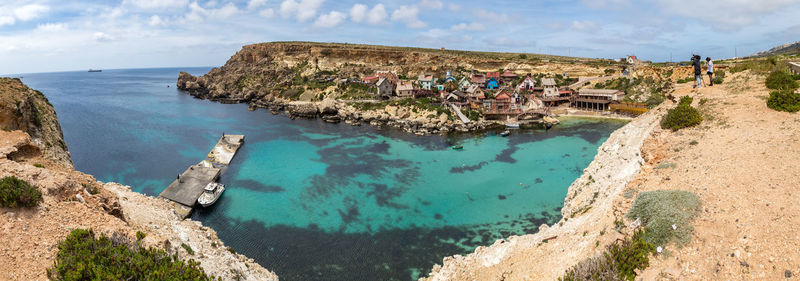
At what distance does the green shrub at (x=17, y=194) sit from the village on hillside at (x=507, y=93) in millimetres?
56113

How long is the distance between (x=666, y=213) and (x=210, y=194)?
32.9 metres

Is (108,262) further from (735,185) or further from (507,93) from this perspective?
(507,93)

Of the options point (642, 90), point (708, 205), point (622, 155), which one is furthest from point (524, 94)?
point (708, 205)

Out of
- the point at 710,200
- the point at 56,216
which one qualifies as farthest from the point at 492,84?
the point at 56,216

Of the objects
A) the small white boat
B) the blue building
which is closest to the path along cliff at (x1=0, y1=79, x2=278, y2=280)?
the small white boat

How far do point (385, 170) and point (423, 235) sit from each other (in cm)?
1497

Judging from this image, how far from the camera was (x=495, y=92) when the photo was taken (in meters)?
79.6

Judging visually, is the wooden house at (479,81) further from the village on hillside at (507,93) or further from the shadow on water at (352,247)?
the shadow on water at (352,247)

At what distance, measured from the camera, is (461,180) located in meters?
35.5

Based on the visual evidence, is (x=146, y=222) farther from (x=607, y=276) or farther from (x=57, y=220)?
(x=607, y=276)

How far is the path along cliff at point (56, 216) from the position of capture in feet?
36.6

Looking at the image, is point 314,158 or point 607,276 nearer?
point 607,276

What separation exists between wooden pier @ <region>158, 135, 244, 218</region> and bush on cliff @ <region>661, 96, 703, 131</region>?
33.7 metres

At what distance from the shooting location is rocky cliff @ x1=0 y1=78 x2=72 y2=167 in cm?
1886
